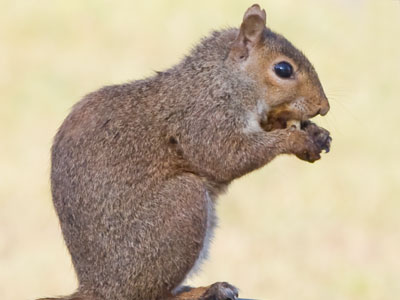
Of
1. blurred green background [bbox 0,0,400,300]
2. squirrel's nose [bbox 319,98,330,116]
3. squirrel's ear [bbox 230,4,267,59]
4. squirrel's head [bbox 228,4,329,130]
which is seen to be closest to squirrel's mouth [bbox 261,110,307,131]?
squirrel's head [bbox 228,4,329,130]

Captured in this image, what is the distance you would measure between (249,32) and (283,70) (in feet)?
0.88

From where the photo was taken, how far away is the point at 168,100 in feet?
17.9

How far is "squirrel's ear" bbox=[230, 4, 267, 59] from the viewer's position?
216 inches

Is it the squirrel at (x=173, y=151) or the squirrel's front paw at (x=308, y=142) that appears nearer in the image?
the squirrel at (x=173, y=151)

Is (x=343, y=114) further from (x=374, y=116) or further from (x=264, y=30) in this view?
Result: (x=264, y=30)

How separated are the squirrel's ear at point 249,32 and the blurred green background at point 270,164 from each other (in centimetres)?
301

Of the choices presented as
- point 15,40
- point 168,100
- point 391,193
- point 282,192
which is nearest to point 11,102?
point 15,40

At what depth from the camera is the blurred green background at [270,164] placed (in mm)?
9609

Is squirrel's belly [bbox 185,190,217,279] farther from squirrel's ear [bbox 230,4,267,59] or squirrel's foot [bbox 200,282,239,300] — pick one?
squirrel's ear [bbox 230,4,267,59]

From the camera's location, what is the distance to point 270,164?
10.9m

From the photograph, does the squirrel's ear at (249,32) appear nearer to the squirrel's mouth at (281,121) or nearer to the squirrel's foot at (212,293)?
the squirrel's mouth at (281,121)

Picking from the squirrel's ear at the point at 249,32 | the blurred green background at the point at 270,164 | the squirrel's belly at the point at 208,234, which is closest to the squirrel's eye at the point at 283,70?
the squirrel's ear at the point at 249,32

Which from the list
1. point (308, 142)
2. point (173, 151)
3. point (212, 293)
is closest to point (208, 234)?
point (212, 293)

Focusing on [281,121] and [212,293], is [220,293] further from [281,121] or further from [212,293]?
[281,121]
